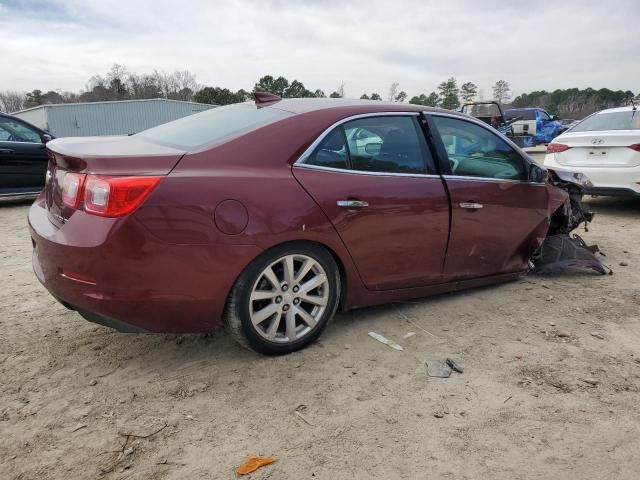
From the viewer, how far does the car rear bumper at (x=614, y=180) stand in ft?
22.0

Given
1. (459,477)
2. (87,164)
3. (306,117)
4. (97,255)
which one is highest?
(306,117)

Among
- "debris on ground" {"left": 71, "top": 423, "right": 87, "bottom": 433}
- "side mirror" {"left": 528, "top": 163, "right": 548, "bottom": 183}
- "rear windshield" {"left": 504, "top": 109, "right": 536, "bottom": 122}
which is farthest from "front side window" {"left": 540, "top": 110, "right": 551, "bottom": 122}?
"debris on ground" {"left": 71, "top": 423, "right": 87, "bottom": 433}

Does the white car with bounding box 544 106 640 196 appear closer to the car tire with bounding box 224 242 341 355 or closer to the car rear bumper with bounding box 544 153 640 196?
the car rear bumper with bounding box 544 153 640 196

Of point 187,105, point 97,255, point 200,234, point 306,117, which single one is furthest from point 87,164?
point 187,105

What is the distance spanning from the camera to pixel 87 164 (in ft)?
8.34

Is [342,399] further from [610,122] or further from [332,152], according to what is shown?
[610,122]

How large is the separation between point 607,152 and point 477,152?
417 centimetres

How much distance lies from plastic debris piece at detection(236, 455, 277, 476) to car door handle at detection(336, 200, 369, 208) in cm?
144

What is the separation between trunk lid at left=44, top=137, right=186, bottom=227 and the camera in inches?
98.2

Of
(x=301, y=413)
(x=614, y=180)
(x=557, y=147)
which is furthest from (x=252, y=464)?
(x=557, y=147)

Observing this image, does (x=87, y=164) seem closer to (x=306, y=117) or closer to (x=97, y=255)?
(x=97, y=255)

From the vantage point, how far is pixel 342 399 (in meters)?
2.62

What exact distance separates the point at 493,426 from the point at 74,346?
8.10 ft

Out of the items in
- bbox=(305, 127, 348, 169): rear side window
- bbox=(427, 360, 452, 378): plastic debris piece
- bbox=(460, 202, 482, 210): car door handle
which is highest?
bbox=(305, 127, 348, 169): rear side window
